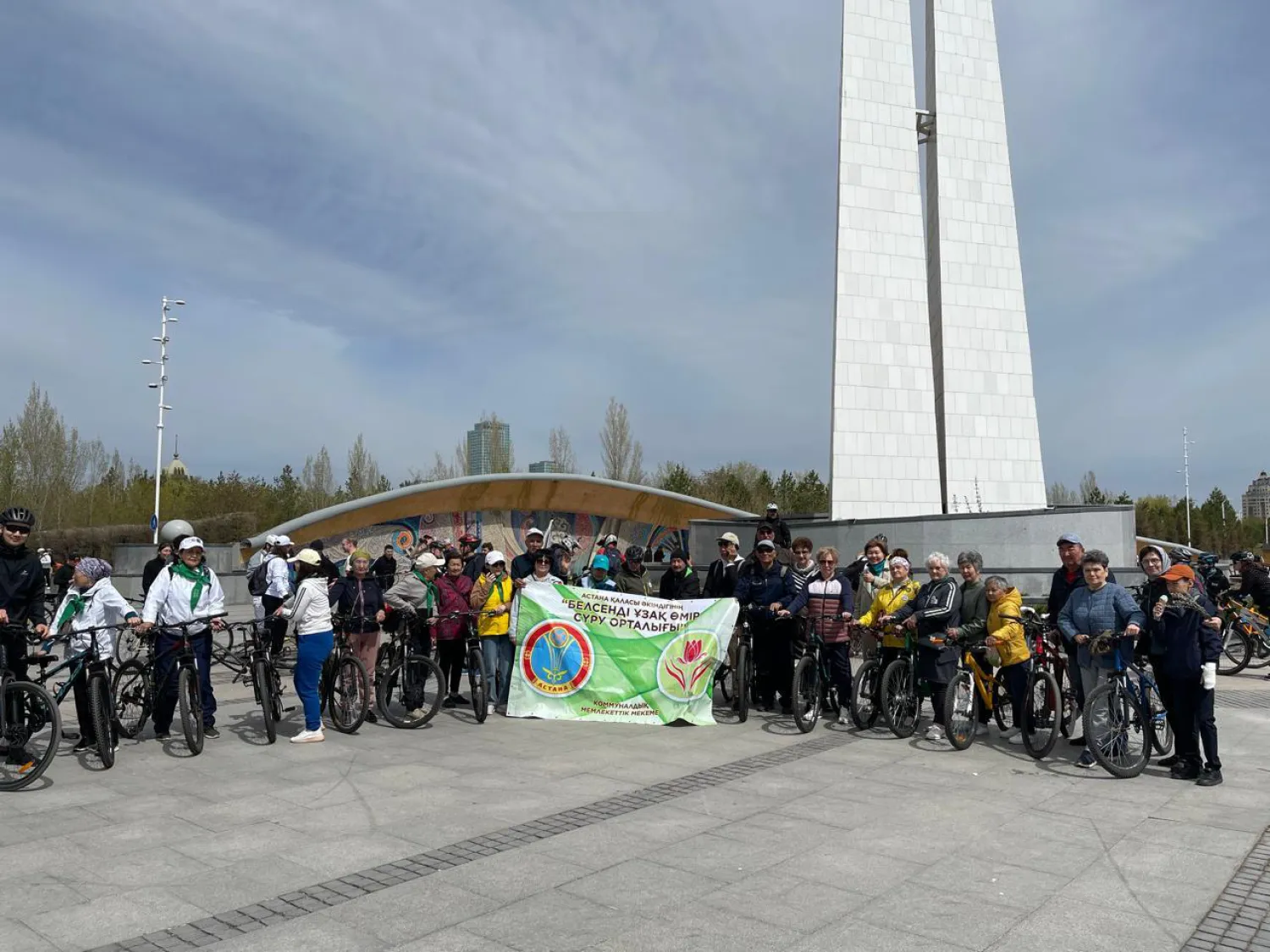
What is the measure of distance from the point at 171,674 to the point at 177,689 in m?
0.16

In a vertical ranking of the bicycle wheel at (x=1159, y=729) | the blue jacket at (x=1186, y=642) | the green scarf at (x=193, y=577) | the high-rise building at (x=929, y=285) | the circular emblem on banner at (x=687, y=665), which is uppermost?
the high-rise building at (x=929, y=285)

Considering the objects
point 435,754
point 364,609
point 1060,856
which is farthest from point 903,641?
point 364,609

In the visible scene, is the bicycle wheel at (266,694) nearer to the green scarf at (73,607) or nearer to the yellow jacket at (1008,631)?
the green scarf at (73,607)

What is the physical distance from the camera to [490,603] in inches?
392

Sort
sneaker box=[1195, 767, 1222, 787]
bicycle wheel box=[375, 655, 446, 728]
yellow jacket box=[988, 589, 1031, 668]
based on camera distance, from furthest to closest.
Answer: bicycle wheel box=[375, 655, 446, 728], yellow jacket box=[988, 589, 1031, 668], sneaker box=[1195, 767, 1222, 787]

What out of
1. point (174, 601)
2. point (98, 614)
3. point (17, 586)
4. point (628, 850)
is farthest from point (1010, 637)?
point (17, 586)

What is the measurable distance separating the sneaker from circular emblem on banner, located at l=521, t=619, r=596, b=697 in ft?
17.2

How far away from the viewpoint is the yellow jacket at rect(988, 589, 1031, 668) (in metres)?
8.21

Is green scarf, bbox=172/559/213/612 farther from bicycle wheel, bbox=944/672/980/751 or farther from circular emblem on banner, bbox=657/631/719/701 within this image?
bicycle wheel, bbox=944/672/980/751

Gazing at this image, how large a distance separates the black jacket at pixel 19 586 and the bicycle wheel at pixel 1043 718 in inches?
306

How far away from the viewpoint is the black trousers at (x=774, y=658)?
9805 millimetres

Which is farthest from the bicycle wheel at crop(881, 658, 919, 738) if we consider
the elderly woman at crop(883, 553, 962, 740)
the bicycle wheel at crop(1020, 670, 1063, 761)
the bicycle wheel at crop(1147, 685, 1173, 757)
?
the bicycle wheel at crop(1147, 685, 1173, 757)

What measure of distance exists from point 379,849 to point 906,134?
2187cm

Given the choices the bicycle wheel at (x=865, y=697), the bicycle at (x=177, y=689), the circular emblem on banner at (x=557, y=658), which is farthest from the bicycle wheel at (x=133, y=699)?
the bicycle wheel at (x=865, y=697)
